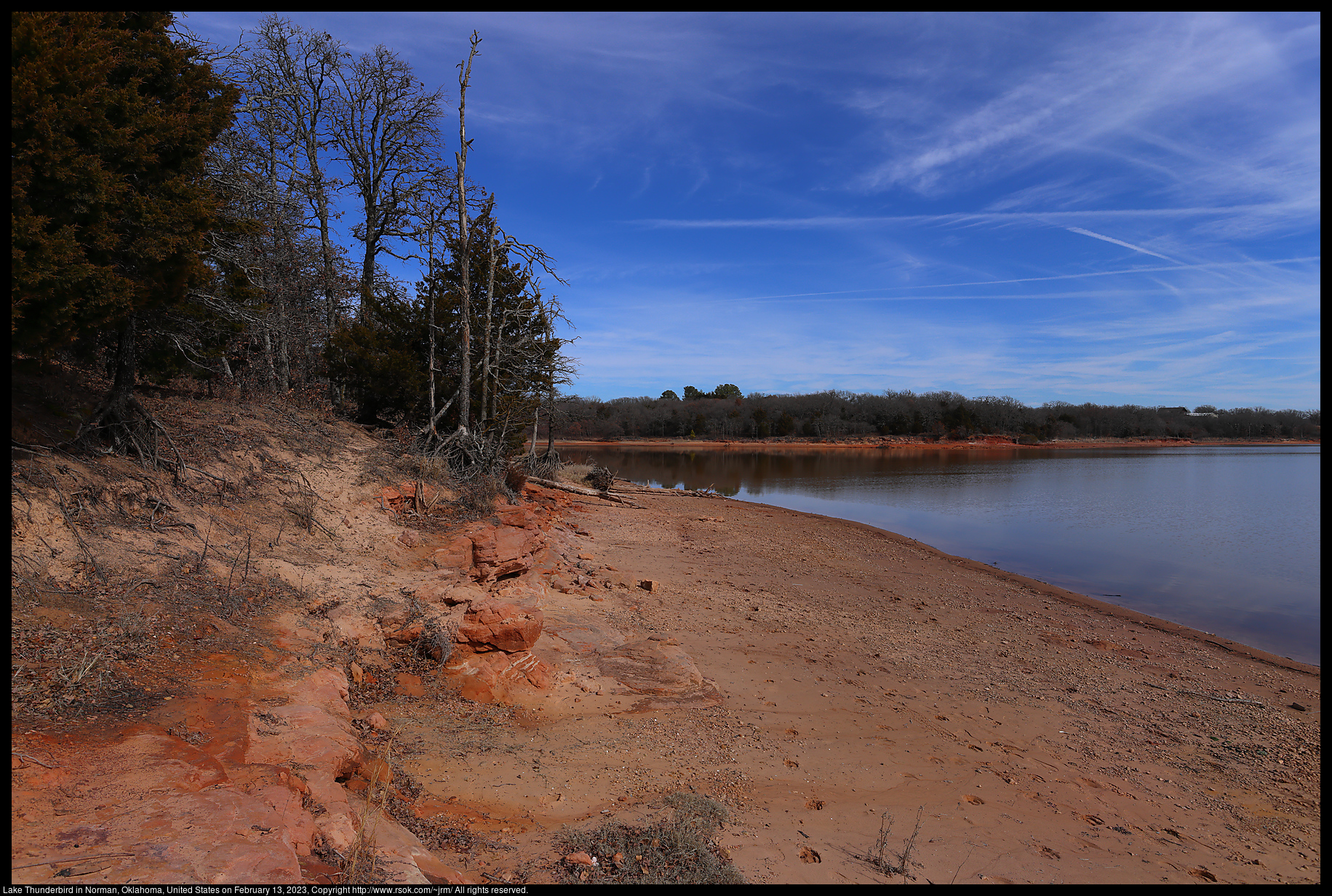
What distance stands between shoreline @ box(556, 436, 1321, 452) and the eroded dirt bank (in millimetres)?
61186

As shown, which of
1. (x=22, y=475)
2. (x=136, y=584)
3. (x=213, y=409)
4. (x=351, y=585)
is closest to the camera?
(x=136, y=584)

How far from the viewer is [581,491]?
2027 centimetres

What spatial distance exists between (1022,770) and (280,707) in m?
5.82

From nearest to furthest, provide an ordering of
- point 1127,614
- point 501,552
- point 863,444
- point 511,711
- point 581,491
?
point 511,711
point 501,552
point 1127,614
point 581,491
point 863,444

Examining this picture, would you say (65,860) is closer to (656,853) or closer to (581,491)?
(656,853)

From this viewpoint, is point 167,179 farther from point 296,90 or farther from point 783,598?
point 296,90

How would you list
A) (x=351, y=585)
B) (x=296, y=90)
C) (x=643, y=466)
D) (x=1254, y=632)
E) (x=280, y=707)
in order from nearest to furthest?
1. (x=280, y=707)
2. (x=351, y=585)
3. (x=1254, y=632)
4. (x=296, y=90)
5. (x=643, y=466)

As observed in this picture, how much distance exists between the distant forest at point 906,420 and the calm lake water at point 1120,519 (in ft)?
106

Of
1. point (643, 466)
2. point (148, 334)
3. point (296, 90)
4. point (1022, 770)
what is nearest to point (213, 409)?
point (148, 334)

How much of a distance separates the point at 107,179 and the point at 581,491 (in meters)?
15.0

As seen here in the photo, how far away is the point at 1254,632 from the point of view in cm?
1070

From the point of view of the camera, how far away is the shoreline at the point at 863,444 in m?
73.8

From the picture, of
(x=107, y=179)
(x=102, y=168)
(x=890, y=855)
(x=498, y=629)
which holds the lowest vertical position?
(x=890, y=855)

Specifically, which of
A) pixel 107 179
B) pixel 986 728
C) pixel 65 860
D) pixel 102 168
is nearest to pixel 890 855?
pixel 986 728
